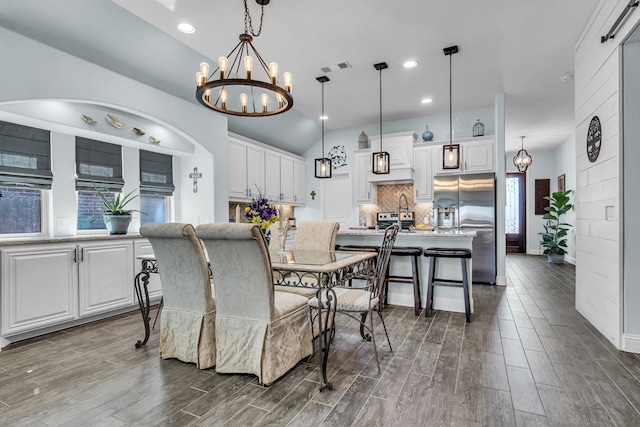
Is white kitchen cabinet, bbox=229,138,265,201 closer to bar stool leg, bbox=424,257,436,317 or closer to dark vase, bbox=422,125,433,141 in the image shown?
dark vase, bbox=422,125,433,141

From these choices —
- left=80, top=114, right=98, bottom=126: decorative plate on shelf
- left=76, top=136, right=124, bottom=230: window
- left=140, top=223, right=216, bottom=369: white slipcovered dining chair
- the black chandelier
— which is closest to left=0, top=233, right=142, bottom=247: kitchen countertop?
left=76, top=136, right=124, bottom=230: window

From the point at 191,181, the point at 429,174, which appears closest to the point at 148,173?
the point at 191,181

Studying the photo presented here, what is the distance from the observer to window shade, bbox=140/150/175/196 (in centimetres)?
447

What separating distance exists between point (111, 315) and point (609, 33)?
5.38 m

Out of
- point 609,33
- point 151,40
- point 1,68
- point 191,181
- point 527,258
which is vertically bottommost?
point 527,258

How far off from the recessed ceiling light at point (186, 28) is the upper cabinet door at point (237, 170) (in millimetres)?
2035

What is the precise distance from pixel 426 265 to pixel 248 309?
2376 mm

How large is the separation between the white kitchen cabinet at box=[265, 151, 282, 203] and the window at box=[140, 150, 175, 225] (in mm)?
1737

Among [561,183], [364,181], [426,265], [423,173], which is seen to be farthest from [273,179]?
[561,183]

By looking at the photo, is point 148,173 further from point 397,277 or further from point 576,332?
point 576,332

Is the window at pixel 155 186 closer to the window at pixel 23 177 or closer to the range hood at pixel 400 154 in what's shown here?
the window at pixel 23 177

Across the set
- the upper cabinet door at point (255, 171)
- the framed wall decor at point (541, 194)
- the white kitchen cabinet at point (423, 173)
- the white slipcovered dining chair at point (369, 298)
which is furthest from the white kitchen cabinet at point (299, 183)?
the framed wall decor at point (541, 194)

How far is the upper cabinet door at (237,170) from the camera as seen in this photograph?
17.1 ft

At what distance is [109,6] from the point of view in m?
2.87
